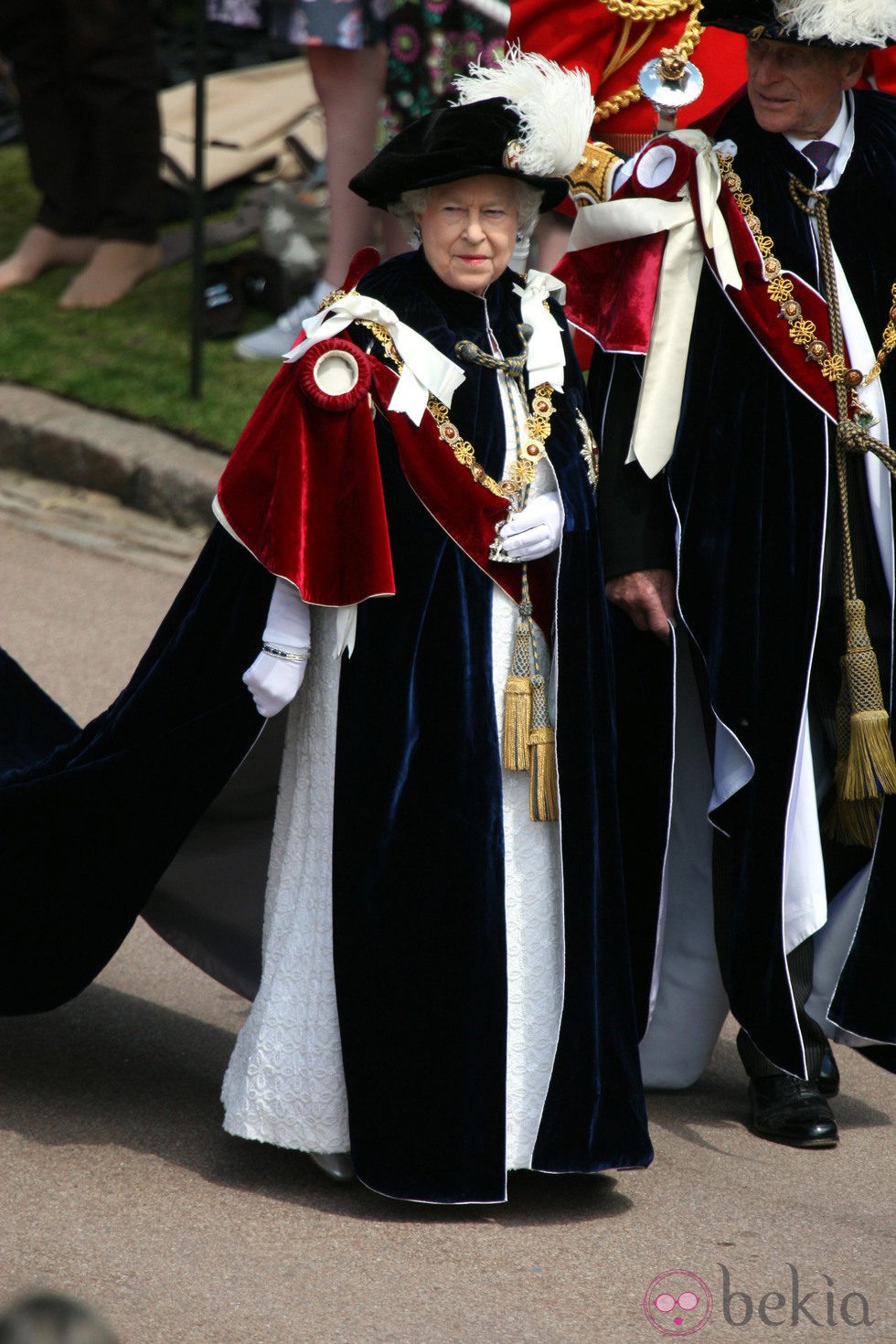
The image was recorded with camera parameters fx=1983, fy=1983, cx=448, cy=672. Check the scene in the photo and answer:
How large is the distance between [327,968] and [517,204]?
1.28 m

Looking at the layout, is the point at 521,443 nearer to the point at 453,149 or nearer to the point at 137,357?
the point at 453,149

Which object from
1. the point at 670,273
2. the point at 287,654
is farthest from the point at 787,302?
the point at 287,654

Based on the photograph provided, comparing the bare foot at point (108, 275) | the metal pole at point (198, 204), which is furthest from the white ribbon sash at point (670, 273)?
the bare foot at point (108, 275)

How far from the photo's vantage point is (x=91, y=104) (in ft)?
25.1

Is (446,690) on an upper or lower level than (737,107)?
lower

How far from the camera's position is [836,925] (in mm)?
3688

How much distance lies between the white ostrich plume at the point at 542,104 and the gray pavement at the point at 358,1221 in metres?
1.68

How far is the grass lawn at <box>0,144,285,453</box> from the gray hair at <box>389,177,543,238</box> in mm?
3529

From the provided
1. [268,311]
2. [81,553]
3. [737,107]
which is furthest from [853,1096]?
[268,311]

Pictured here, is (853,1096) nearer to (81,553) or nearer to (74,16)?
(81,553)

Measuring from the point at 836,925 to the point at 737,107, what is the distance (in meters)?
1.50

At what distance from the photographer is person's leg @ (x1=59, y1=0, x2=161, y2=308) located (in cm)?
754

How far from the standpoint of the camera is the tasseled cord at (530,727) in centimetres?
317

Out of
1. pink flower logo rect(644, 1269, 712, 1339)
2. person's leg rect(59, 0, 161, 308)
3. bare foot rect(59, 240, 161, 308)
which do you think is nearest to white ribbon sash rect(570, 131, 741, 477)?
pink flower logo rect(644, 1269, 712, 1339)
